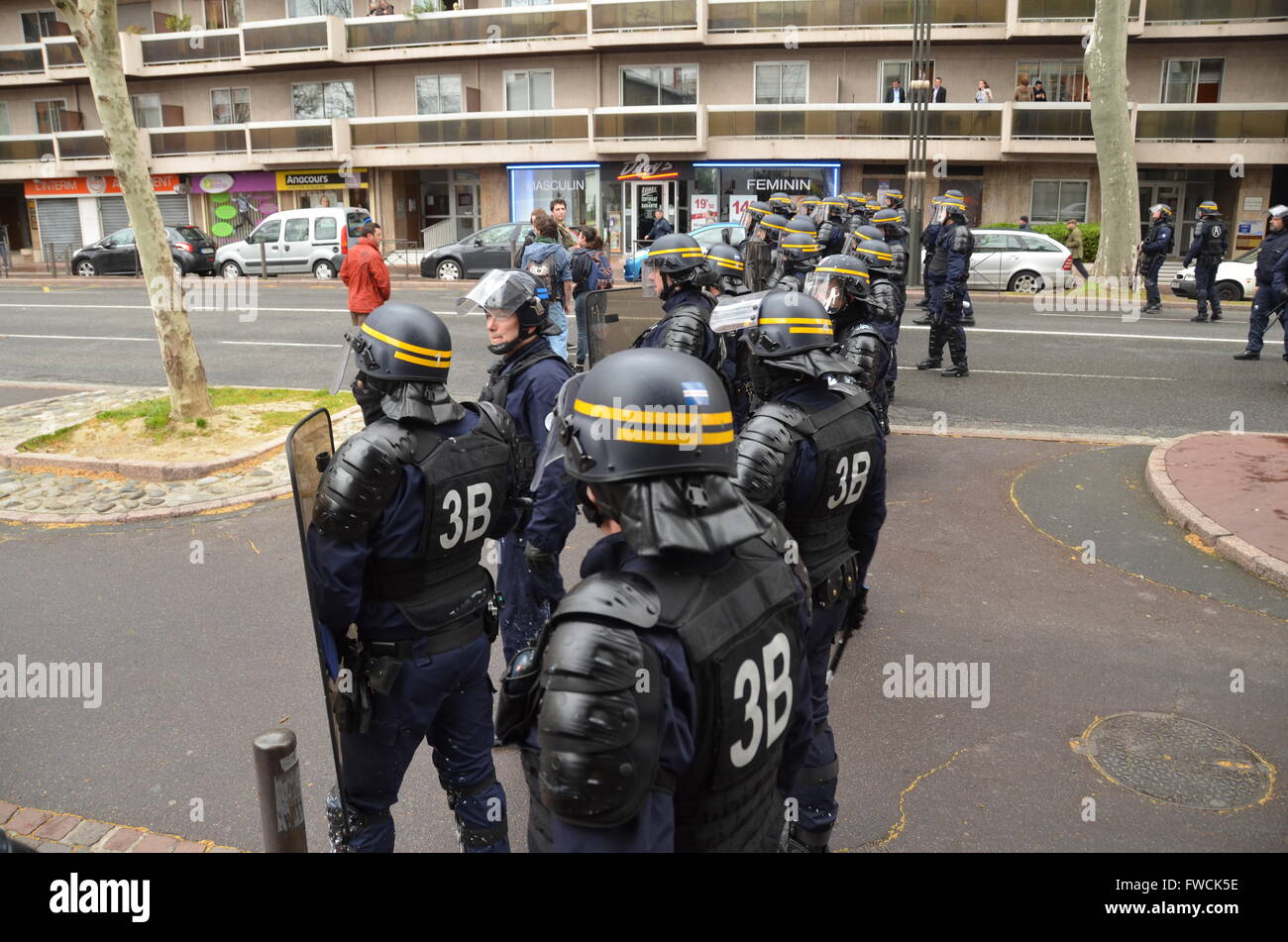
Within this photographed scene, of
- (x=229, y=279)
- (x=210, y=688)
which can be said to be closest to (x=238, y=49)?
(x=229, y=279)

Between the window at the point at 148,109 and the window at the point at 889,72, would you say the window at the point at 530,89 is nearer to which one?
the window at the point at 889,72

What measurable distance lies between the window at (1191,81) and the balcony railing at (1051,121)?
334 centimetres

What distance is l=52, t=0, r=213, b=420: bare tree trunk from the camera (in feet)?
30.3

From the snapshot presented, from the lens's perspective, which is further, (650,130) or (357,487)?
(650,130)

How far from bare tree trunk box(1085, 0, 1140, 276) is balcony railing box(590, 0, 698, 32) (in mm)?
12522

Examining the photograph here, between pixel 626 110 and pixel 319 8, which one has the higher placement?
pixel 319 8

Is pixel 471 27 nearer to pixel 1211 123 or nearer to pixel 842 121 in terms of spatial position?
pixel 842 121

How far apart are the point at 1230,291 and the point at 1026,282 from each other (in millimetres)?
4004

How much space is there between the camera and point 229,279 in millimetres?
27906

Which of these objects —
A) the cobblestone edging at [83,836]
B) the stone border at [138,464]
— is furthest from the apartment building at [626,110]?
the cobblestone edging at [83,836]

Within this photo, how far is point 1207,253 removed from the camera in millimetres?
17172

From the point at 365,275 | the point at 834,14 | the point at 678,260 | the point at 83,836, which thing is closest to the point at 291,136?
the point at 834,14

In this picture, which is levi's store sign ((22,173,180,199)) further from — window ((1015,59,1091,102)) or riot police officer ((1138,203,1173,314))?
riot police officer ((1138,203,1173,314))
